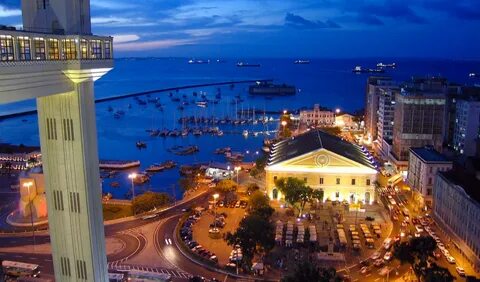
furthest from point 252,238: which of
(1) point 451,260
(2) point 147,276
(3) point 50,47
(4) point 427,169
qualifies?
(4) point 427,169

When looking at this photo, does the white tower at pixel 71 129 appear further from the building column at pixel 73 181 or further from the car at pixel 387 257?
the car at pixel 387 257

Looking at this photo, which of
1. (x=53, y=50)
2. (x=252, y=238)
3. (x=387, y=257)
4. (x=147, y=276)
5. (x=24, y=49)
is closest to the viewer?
(x=24, y=49)

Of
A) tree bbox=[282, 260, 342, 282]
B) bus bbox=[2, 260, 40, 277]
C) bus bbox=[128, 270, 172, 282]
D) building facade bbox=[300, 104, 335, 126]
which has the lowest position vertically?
bus bbox=[2, 260, 40, 277]

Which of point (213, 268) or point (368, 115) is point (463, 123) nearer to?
point (368, 115)

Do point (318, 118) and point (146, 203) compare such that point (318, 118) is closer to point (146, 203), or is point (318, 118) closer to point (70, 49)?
point (146, 203)

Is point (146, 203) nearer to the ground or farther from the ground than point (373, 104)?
nearer to the ground

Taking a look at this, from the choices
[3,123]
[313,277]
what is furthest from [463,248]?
[3,123]

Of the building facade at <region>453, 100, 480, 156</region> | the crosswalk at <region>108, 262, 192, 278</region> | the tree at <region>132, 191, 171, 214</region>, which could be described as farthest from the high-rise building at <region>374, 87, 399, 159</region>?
the crosswalk at <region>108, 262, 192, 278</region>

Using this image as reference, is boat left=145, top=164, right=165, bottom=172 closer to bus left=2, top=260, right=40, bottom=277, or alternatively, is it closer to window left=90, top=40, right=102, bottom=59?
bus left=2, top=260, right=40, bottom=277
